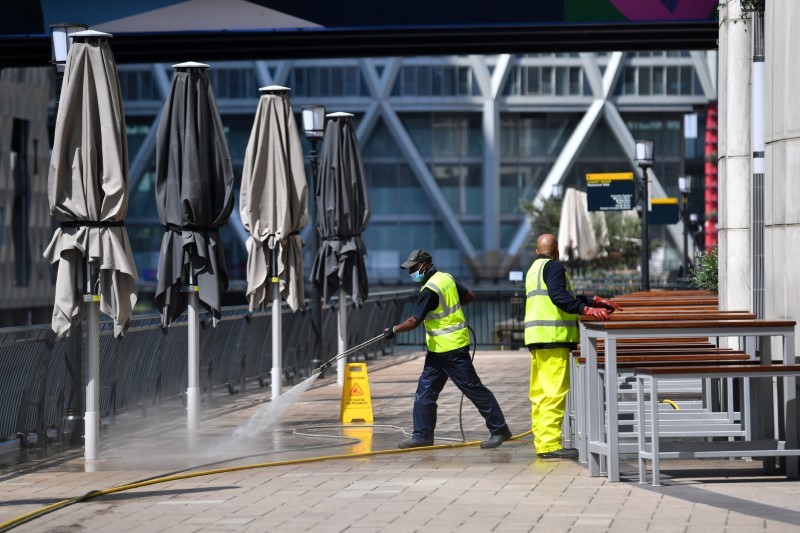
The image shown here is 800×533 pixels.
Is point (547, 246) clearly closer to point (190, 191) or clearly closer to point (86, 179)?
point (86, 179)

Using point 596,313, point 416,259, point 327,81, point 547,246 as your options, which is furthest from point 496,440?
point 327,81

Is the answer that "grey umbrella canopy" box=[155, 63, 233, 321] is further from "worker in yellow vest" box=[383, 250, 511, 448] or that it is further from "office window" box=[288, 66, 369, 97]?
"office window" box=[288, 66, 369, 97]

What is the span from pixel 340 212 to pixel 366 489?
38.1 ft

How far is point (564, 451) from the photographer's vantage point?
11.7 metres

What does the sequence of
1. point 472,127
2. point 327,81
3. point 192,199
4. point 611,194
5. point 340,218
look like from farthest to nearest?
point 472,127, point 327,81, point 611,194, point 340,218, point 192,199

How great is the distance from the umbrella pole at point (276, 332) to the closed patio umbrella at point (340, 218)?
103 inches

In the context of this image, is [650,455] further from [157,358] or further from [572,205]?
[572,205]

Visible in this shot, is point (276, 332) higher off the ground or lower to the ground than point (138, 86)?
lower

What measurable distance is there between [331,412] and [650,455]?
292 inches

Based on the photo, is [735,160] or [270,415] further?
[270,415]

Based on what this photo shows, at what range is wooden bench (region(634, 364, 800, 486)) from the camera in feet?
31.5

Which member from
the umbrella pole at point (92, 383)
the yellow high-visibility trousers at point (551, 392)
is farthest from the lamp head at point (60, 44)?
the yellow high-visibility trousers at point (551, 392)

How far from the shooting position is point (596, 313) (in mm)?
11000

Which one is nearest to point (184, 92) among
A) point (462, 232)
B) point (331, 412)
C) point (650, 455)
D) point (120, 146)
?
point (120, 146)
